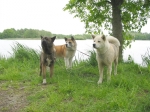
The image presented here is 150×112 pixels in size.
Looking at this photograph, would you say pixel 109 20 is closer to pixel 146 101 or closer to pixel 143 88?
pixel 143 88

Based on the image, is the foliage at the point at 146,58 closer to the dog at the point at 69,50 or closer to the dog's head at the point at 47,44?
the dog at the point at 69,50

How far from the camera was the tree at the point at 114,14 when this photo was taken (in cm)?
742

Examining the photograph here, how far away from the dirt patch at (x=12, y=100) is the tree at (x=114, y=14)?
424 cm

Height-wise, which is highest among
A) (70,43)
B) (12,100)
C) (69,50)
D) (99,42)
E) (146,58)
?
(99,42)

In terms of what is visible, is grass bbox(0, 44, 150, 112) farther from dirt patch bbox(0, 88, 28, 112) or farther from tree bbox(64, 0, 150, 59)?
tree bbox(64, 0, 150, 59)

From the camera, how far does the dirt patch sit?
3.57 m

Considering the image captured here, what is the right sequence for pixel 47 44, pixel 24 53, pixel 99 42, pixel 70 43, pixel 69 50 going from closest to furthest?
pixel 99 42, pixel 47 44, pixel 70 43, pixel 69 50, pixel 24 53

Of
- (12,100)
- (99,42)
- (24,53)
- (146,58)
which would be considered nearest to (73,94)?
(12,100)

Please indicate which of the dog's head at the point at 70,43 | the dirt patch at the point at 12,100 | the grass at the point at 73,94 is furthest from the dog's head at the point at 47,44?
the dog's head at the point at 70,43

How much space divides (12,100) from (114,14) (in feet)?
17.8

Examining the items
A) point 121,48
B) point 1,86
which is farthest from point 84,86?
point 121,48

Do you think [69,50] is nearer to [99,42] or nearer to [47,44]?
[47,44]

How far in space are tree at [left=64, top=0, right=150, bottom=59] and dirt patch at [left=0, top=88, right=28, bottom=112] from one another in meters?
4.24

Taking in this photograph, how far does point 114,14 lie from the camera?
25.4 ft
